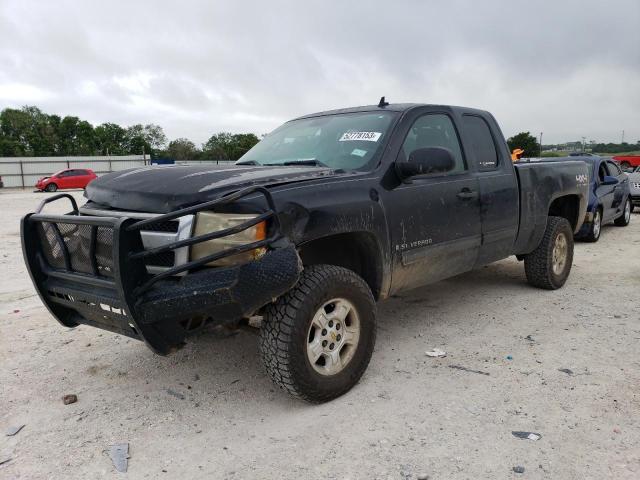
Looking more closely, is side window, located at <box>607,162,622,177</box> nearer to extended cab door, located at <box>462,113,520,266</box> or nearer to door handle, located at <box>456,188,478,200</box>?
extended cab door, located at <box>462,113,520,266</box>

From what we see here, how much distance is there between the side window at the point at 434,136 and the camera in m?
4.13

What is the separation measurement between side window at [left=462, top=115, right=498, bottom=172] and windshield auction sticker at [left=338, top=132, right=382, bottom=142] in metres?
1.17

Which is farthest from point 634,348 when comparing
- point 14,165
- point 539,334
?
point 14,165

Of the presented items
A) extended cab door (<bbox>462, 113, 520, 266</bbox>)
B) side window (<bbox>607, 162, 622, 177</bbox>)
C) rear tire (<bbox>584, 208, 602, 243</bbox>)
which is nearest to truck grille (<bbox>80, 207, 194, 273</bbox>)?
extended cab door (<bbox>462, 113, 520, 266</bbox>)

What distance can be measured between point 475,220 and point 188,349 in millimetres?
2566

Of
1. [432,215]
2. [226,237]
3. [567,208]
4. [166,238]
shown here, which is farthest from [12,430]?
[567,208]

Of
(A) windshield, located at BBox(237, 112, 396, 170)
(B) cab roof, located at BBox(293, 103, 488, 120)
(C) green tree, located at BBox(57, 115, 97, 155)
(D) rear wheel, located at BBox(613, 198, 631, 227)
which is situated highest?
(C) green tree, located at BBox(57, 115, 97, 155)

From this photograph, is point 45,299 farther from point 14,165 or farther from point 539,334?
point 14,165

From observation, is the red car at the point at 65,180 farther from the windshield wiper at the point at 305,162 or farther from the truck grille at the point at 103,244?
the truck grille at the point at 103,244

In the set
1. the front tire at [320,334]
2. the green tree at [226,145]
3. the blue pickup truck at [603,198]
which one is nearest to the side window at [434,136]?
the front tire at [320,334]

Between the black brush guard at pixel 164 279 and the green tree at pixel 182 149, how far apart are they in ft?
227

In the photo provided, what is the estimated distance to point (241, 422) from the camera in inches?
124

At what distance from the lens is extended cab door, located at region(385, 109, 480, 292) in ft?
12.5

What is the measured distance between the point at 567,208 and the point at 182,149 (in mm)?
75318
